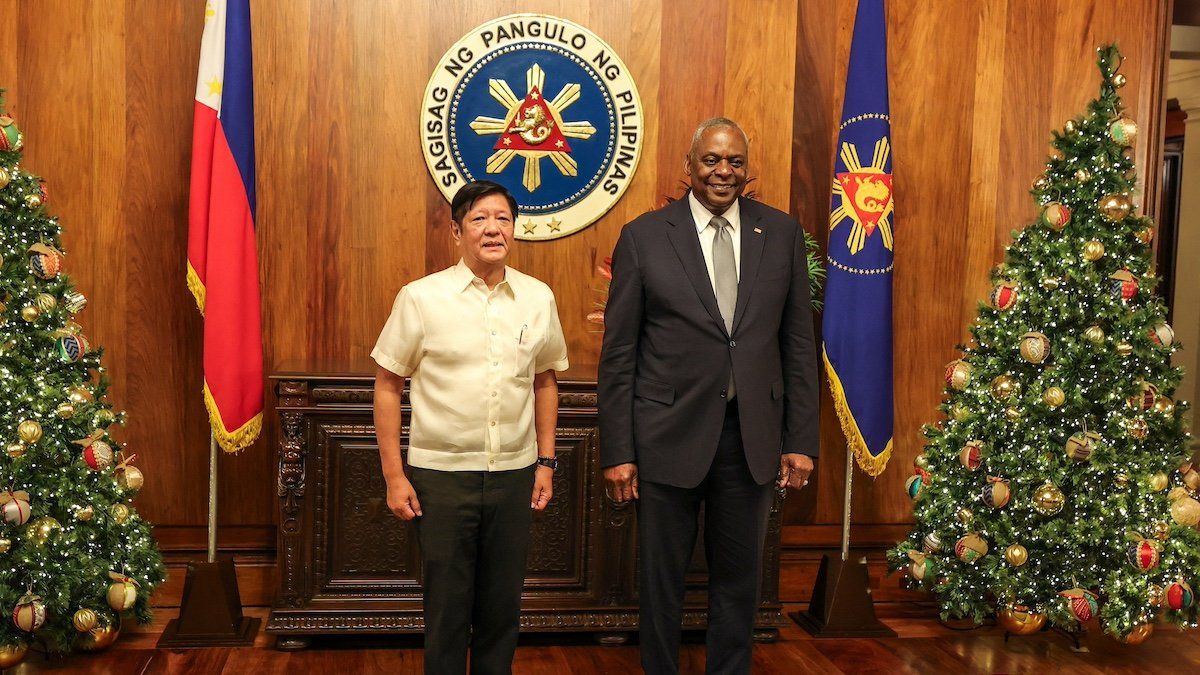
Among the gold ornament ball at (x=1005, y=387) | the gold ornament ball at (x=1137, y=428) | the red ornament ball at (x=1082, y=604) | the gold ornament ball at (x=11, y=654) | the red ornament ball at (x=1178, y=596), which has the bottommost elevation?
the gold ornament ball at (x=11, y=654)

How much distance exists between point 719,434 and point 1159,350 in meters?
1.89

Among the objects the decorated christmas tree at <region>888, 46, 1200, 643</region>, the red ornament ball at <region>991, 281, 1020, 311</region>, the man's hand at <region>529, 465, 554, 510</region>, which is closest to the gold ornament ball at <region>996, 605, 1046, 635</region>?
the decorated christmas tree at <region>888, 46, 1200, 643</region>

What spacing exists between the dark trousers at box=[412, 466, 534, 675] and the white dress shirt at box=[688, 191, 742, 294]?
2.39ft

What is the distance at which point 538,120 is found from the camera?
406 cm

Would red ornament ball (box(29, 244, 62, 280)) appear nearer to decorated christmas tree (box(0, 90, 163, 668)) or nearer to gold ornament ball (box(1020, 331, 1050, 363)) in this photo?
decorated christmas tree (box(0, 90, 163, 668))

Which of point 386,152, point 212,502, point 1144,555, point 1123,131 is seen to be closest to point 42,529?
point 212,502

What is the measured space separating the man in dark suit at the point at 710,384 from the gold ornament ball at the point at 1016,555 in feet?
4.04

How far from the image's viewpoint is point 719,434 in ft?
8.87

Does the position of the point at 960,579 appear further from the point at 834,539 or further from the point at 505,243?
the point at 505,243

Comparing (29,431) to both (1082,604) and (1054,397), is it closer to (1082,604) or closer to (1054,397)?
(1054,397)

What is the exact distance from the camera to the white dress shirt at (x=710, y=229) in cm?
278

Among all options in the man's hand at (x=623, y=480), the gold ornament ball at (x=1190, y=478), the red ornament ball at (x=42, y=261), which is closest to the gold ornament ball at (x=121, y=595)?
the red ornament ball at (x=42, y=261)

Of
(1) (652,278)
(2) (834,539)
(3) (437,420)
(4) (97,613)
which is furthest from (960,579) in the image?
(4) (97,613)

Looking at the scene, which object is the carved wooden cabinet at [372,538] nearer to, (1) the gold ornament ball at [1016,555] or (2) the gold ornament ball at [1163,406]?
(1) the gold ornament ball at [1016,555]
